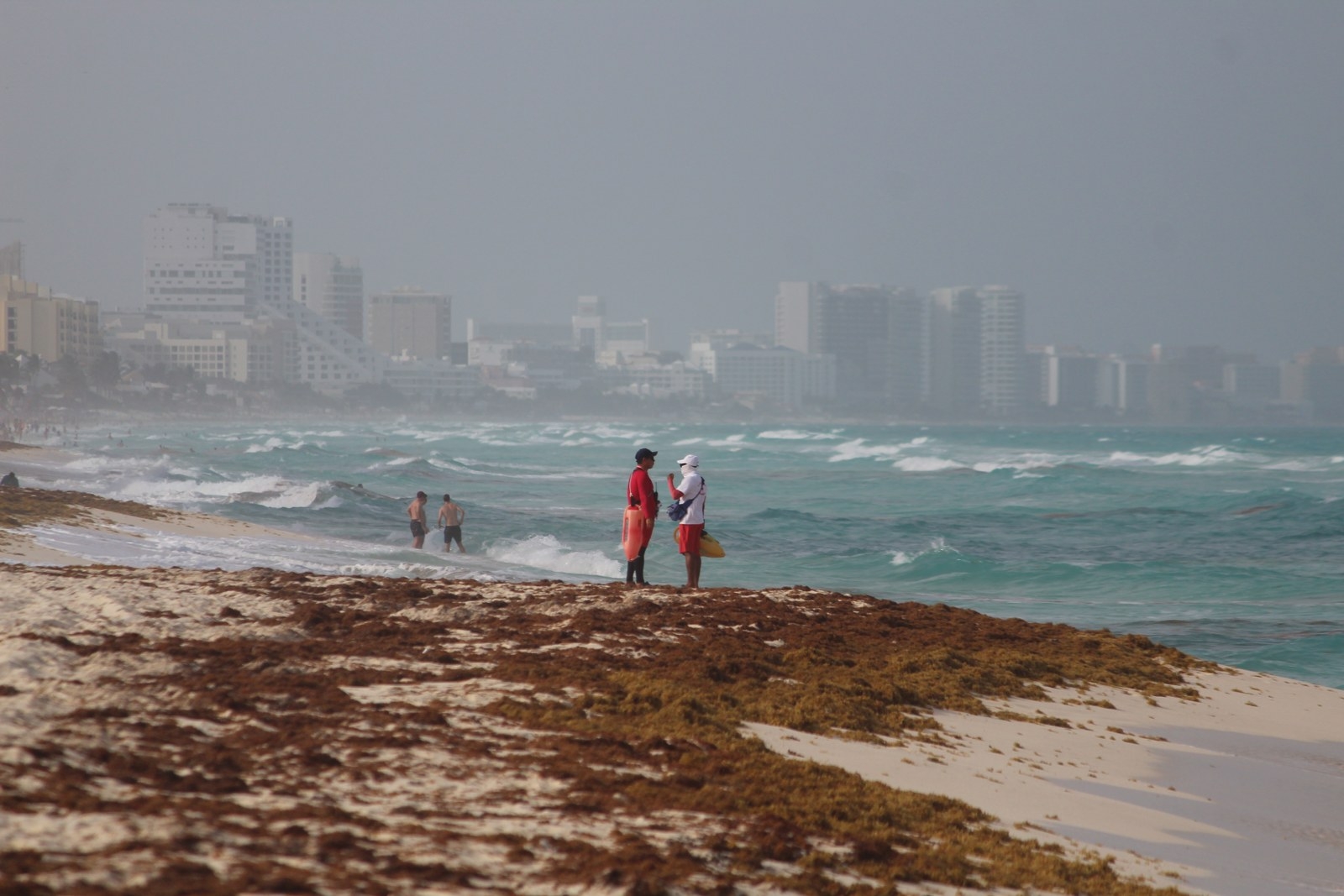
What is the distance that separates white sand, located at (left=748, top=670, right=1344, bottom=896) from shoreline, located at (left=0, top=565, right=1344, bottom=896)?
1.3 inches

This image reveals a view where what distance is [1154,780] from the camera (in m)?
7.91

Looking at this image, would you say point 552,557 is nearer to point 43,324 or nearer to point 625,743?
point 625,743

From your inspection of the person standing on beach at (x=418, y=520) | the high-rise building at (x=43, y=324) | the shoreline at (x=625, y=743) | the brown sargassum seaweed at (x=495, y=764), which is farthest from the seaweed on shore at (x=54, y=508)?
the high-rise building at (x=43, y=324)

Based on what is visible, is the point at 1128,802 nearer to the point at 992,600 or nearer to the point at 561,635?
the point at 561,635

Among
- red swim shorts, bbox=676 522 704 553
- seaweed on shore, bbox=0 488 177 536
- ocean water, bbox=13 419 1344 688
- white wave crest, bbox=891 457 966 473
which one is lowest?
white wave crest, bbox=891 457 966 473

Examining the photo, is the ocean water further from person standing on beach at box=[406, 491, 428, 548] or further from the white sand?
the white sand

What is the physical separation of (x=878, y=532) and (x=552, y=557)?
11680 mm

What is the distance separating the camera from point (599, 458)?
7988 centimetres

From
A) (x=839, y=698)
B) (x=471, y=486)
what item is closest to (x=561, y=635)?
(x=839, y=698)

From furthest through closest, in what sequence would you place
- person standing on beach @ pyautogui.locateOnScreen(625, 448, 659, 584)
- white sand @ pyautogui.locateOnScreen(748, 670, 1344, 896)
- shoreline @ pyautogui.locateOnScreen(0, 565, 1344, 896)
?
1. person standing on beach @ pyautogui.locateOnScreen(625, 448, 659, 584)
2. white sand @ pyautogui.locateOnScreen(748, 670, 1344, 896)
3. shoreline @ pyautogui.locateOnScreen(0, 565, 1344, 896)

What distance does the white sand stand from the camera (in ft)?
20.8

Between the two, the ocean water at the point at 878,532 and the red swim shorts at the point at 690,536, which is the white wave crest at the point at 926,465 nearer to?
the ocean water at the point at 878,532

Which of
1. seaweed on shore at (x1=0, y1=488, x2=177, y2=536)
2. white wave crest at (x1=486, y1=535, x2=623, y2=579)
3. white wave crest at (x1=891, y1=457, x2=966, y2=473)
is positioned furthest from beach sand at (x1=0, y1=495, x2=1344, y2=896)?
white wave crest at (x1=891, y1=457, x2=966, y2=473)

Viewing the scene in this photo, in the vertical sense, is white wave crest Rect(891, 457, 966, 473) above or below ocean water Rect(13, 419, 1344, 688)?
below
